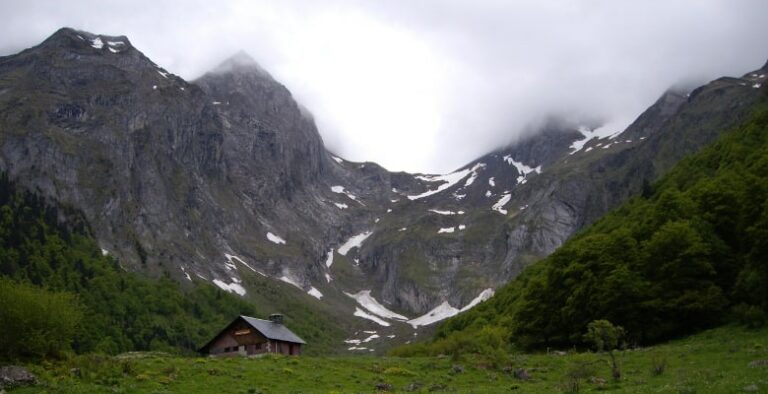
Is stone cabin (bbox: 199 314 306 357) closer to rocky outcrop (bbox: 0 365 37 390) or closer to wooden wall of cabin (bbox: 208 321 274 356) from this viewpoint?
wooden wall of cabin (bbox: 208 321 274 356)

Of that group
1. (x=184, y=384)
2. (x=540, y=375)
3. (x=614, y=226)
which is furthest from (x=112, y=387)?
(x=614, y=226)

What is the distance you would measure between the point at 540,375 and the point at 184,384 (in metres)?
22.0

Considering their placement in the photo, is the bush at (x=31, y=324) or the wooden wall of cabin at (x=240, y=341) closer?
the bush at (x=31, y=324)

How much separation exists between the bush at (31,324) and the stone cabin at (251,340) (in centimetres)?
2951

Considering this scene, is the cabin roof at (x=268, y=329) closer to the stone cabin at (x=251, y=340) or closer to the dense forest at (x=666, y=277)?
the stone cabin at (x=251, y=340)

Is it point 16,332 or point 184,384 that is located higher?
point 16,332

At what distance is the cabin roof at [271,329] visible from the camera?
72.7 metres

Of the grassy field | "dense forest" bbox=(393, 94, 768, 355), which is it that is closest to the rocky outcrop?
the grassy field

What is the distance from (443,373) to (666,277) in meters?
27.0

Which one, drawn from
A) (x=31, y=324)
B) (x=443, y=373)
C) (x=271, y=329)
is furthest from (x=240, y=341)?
(x=443, y=373)

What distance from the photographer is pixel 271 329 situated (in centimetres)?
7581

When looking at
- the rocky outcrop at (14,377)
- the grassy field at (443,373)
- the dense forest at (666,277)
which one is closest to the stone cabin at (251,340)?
the dense forest at (666,277)

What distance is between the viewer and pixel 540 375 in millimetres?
41500

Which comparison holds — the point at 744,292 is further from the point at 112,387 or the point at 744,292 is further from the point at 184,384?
the point at 112,387
